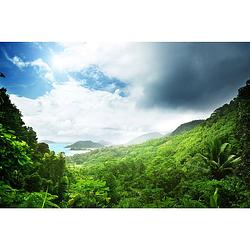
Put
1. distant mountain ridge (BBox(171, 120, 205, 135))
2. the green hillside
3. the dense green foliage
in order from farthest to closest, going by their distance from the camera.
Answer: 1. distant mountain ridge (BBox(171, 120, 205, 135))
2. the green hillside
3. the dense green foliage

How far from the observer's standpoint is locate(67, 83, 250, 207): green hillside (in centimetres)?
489

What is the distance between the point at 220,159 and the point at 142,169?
963 mm

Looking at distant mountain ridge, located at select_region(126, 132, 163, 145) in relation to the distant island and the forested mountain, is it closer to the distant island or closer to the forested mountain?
the forested mountain

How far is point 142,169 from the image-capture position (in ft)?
16.8

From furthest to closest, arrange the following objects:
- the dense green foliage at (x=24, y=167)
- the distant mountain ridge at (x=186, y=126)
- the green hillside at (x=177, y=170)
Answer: the distant mountain ridge at (x=186, y=126), the green hillside at (x=177, y=170), the dense green foliage at (x=24, y=167)

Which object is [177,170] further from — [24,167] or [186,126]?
[24,167]

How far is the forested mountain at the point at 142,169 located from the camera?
4.85 meters

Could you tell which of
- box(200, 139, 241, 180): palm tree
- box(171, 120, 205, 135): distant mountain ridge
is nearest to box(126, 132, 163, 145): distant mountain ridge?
box(171, 120, 205, 135): distant mountain ridge

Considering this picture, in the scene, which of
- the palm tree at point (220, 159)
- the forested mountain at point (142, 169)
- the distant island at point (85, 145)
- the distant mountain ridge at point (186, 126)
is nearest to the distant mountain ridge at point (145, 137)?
the forested mountain at point (142, 169)

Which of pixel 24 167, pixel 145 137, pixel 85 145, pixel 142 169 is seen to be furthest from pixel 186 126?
pixel 24 167

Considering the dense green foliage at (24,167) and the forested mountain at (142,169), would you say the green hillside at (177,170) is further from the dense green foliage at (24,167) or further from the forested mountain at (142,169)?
the dense green foliage at (24,167)

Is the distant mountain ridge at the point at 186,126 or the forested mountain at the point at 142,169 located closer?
the forested mountain at the point at 142,169
